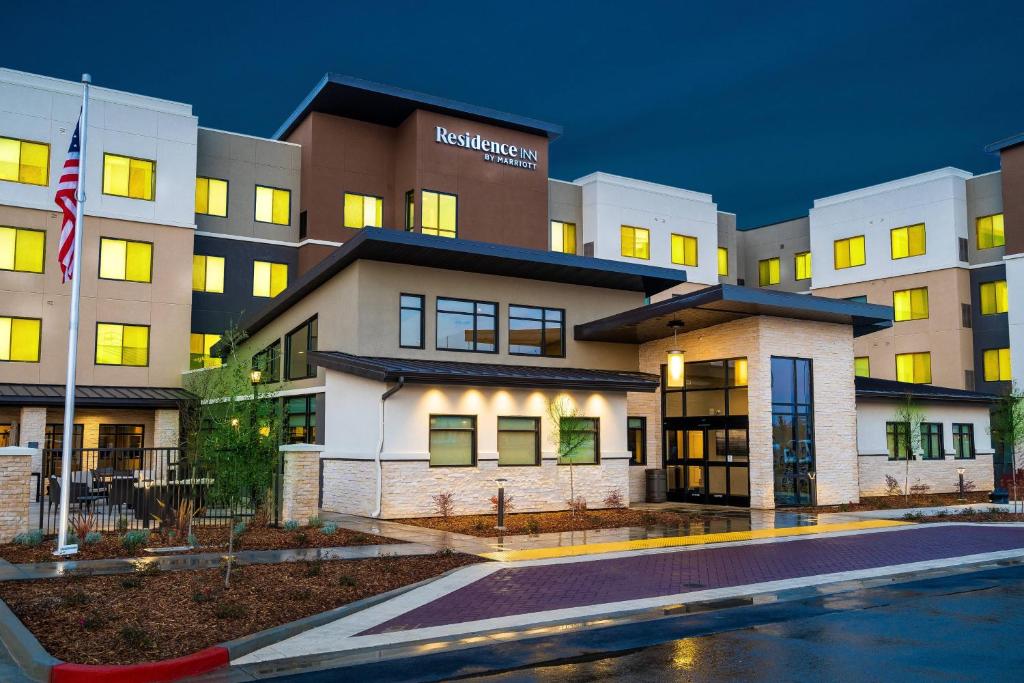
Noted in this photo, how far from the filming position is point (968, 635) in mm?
10375

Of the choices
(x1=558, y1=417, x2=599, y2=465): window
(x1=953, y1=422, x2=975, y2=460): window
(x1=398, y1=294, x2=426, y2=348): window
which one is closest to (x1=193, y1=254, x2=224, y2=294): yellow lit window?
(x1=398, y1=294, x2=426, y2=348): window

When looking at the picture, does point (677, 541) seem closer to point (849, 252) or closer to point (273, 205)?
point (273, 205)

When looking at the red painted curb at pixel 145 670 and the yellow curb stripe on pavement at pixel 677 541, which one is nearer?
the red painted curb at pixel 145 670

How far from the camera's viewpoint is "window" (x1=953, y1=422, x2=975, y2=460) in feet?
120

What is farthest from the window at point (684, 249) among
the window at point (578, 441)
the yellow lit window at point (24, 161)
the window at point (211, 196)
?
the yellow lit window at point (24, 161)

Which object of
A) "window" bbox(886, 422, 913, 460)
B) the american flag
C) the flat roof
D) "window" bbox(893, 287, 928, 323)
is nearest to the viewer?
the american flag

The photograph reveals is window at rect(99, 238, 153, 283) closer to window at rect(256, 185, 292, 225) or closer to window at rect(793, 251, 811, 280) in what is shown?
window at rect(256, 185, 292, 225)

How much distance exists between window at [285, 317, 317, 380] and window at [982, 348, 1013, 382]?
36020mm

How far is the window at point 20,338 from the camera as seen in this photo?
113 ft

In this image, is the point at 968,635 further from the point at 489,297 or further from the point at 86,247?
the point at 86,247

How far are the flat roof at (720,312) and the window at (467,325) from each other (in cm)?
313

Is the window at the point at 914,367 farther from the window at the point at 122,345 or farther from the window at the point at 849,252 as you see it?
the window at the point at 122,345

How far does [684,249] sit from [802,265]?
34.0 ft

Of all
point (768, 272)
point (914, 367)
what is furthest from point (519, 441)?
point (768, 272)
